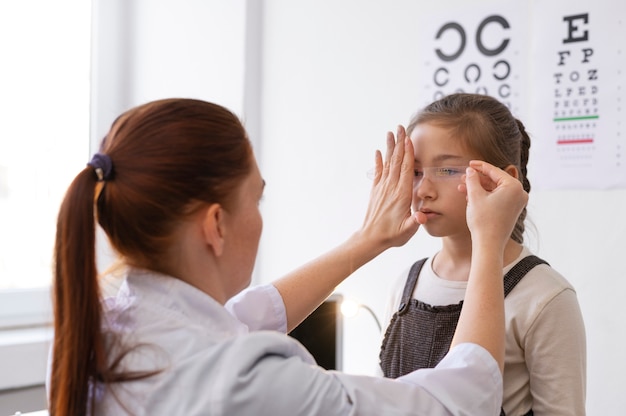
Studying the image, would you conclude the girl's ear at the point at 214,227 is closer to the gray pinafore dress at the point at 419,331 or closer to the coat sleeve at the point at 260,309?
the coat sleeve at the point at 260,309

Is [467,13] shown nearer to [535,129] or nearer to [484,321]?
[535,129]

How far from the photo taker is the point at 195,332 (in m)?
0.80

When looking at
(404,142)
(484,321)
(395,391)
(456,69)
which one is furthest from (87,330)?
(456,69)

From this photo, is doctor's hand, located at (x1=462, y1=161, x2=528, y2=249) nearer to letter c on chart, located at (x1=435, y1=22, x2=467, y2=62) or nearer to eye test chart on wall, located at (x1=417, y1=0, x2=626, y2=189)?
eye test chart on wall, located at (x1=417, y1=0, x2=626, y2=189)

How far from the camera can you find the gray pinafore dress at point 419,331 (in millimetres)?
1164

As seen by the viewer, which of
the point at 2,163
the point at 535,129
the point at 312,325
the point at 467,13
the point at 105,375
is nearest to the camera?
the point at 105,375

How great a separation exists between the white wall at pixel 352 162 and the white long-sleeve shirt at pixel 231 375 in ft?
2.65

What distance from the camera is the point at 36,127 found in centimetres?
229

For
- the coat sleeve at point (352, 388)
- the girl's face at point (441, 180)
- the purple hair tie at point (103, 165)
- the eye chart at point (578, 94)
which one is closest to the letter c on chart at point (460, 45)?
the eye chart at point (578, 94)

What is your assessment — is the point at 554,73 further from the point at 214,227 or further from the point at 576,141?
the point at 214,227

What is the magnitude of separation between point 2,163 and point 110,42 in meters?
0.53

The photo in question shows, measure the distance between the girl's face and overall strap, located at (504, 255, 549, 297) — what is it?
11 cm

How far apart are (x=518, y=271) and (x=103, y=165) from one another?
667 millimetres

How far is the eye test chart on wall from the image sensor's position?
1.59 metres
